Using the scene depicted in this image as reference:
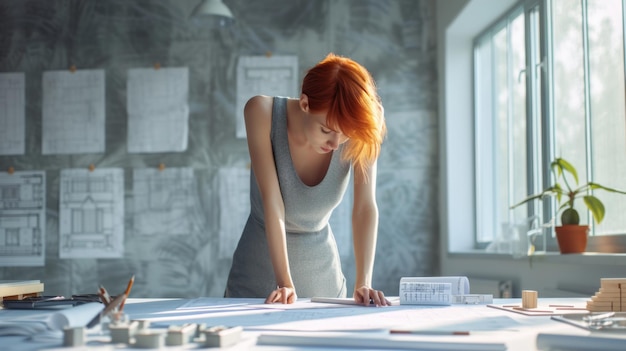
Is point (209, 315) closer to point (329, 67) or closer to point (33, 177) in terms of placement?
point (329, 67)

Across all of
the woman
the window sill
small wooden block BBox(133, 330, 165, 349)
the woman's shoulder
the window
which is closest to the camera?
small wooden block BBox(133, 330, 165, 349)

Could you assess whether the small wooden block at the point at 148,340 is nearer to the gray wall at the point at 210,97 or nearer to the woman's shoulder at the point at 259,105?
the woman's shoulder at the point at 259,105

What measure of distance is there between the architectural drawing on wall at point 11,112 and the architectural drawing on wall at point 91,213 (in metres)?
0.35

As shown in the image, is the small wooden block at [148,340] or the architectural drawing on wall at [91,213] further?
the architectural drawing on wall at [91,213]

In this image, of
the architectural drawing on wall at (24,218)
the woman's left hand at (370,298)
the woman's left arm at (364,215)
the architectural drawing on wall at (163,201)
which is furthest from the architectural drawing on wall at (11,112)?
the woman's left hand at (370,298)

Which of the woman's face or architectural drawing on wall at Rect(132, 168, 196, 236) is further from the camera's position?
architectural drawing on wall at Rect(132, 168, 196, 236)

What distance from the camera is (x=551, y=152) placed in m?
3.16

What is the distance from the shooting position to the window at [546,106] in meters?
2.65

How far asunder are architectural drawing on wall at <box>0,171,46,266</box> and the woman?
2452 millimetres

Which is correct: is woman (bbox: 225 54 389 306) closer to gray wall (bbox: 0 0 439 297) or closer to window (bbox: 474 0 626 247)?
window (bbox: 474 0 626 247)

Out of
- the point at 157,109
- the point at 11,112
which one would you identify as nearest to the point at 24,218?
the point at 11,112

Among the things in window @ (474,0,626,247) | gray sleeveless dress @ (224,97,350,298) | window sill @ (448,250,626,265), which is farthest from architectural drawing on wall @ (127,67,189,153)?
gray sleeveless dress @ (224,97,350,298)

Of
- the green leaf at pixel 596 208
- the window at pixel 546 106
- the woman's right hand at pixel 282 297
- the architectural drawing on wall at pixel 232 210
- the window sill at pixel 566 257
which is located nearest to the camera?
the woman's right hand at pixel 282 297

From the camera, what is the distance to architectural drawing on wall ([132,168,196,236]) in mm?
4125
